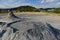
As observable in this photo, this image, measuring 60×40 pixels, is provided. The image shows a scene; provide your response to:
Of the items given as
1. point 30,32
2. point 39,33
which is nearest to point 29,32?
point 30,32

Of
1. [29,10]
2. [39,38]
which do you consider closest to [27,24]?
[39,38]

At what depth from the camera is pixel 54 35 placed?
376 cm

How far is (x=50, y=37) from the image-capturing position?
3.68 metres

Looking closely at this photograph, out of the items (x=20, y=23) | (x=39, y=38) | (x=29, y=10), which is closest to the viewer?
(x=39, y=38)

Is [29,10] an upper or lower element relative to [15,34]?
lower

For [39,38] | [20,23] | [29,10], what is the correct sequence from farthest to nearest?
1. [29,10]
2. [20,23]
3. [39,38]

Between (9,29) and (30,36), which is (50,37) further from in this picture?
(9,29)

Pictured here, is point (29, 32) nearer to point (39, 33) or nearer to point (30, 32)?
point (30, 32)

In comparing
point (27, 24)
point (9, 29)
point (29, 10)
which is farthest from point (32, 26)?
point (29, 10)

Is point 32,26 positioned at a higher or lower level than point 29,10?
higher

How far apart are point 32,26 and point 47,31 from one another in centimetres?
24

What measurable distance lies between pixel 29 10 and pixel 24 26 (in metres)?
16.6

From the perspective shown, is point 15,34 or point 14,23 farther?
point 14,23

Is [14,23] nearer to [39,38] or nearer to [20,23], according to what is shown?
[20,23]
